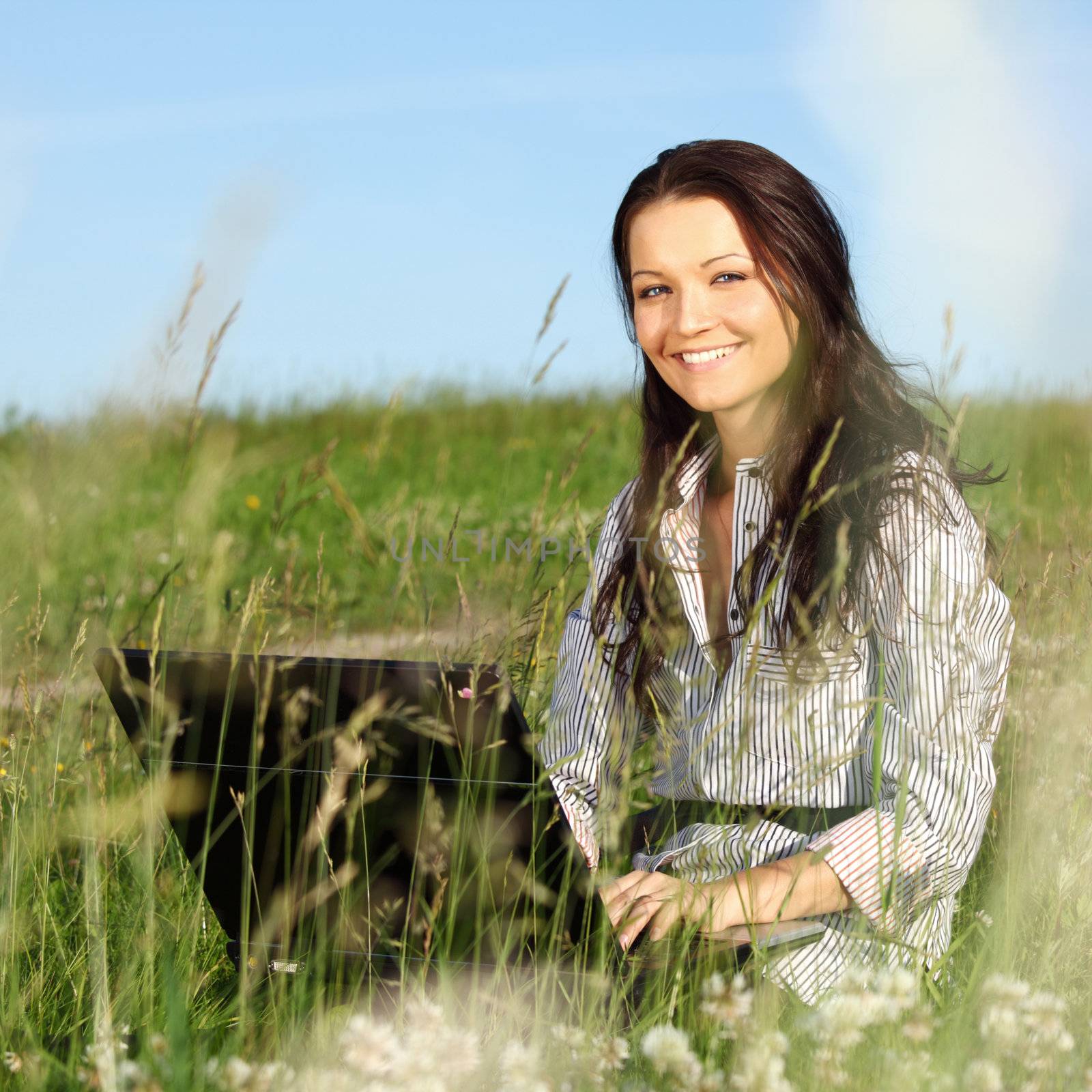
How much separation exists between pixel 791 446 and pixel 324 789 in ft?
3.51

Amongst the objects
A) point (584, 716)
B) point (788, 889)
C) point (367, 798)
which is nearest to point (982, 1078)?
point (788, 889)

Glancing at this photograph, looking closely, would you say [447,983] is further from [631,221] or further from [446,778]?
[631,221]

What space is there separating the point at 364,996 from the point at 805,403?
1305mm

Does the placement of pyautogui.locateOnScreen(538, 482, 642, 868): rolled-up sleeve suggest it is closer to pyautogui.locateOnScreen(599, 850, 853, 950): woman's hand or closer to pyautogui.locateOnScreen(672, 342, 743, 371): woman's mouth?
pyautogui.locateOnScreen(599, 850, 853, 950): woman's hand

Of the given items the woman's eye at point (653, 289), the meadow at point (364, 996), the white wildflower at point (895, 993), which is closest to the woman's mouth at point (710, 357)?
the woman's eye at point (653, 289)

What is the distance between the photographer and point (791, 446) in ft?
7.39

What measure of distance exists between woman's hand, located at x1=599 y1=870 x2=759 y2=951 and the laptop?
0.09 feet

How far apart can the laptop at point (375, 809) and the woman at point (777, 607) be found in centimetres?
14

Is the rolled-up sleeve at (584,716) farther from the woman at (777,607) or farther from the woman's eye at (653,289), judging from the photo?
the woman's eye at (653,289)

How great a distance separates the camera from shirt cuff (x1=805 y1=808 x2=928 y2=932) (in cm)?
185

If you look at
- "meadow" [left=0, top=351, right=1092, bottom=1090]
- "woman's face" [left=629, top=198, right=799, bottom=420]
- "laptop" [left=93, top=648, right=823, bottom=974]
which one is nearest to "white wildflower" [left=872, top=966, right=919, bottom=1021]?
"meadow" [left=0, top=351, right=1092, bottom=1090]

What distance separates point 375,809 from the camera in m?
1.72

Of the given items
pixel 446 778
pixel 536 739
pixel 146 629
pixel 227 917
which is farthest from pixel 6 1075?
pixel 146 629

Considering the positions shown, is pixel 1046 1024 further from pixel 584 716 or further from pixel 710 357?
pixel 710 357
